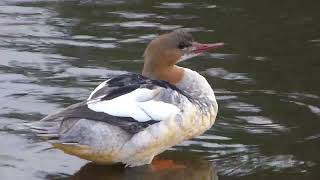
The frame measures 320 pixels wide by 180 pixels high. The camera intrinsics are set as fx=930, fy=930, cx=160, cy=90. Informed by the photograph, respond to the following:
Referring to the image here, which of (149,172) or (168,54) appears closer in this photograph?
(149,172)

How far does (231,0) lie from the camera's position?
35.8 ft

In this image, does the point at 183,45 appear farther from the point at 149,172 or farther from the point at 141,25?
the point at 141,25

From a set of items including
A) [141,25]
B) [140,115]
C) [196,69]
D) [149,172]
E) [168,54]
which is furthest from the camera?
[141,25]

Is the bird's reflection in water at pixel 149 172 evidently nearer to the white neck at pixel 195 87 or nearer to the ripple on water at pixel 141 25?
the white neck at pixel 195 87

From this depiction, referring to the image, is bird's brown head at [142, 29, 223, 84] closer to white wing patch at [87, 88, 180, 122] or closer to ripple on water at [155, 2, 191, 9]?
white wing patch at [87, 88, 180, 122]

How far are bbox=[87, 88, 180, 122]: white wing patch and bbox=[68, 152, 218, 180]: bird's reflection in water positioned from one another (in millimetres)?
438

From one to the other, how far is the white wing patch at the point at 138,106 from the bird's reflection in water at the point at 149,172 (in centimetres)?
44

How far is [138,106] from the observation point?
6.03m

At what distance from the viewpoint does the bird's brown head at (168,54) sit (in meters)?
6.54

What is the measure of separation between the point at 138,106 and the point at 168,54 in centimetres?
67

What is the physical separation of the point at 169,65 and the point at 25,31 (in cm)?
332

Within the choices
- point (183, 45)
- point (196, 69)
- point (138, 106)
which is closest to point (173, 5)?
point (196, 69)

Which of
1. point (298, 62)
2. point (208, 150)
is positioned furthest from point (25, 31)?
point (208, 150)

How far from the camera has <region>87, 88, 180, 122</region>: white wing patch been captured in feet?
19.4
